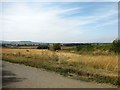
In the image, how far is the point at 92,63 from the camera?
2966 centimetres

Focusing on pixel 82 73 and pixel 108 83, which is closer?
pixel 108 83

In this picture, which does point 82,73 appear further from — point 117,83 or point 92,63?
point 92,63

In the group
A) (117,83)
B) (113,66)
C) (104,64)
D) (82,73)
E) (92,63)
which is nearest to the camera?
(117,83)

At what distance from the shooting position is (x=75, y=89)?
46.3ft

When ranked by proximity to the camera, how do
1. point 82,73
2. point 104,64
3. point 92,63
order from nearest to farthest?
point 82,73 < point 104,64 < point 92,63

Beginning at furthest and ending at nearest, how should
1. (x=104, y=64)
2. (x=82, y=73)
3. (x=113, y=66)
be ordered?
(x=104, y=64), (x=113, y=66), (x=82, y=73)

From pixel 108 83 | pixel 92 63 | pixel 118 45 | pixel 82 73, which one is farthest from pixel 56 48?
pixel 108 83

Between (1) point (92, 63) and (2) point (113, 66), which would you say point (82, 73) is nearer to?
(2) point (113, 66)

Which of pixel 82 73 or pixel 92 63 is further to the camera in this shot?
pixel 92 63

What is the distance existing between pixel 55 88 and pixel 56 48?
223 feet

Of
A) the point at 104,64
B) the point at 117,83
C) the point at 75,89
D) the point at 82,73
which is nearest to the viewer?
the point at 75,89

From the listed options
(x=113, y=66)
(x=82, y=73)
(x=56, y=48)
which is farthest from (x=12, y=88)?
(x=56, y=48)

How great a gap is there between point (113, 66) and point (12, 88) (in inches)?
519

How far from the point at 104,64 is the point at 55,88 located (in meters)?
14.0
